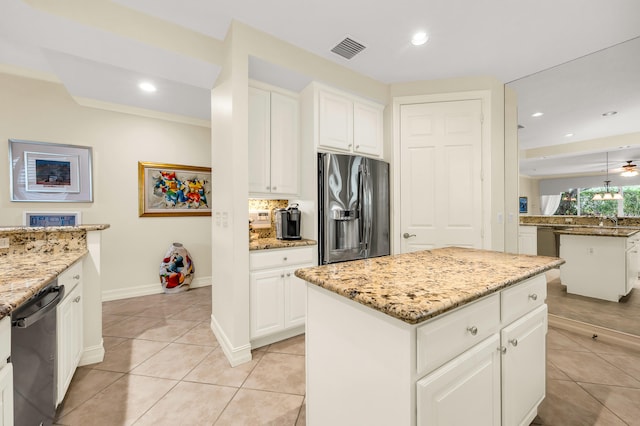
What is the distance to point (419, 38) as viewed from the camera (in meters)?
2.34

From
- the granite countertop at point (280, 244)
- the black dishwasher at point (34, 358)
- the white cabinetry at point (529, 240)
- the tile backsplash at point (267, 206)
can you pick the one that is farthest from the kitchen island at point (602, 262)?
the black dishwasher at point (34, 358)

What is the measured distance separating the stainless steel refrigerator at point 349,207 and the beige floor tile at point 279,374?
89 cm

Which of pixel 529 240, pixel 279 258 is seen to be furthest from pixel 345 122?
pixel 529 240

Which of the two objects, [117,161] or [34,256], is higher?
[117,161]

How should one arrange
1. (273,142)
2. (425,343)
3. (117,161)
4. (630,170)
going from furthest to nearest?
(117,161) < (630,170) < (273,142) < (425,343)

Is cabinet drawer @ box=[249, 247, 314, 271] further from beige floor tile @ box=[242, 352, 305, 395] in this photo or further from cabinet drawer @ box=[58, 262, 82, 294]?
cabinet drawer @ box=[58, 262, 82, 294]

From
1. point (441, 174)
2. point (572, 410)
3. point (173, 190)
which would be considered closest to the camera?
point (572, 410)

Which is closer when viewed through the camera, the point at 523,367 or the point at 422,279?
the point at 422,279

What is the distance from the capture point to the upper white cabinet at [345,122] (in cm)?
267

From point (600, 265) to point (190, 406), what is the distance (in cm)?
441

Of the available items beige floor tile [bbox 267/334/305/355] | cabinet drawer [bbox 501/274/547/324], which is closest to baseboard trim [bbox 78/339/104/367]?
beige floor tile [bbox 267/334/305/355]

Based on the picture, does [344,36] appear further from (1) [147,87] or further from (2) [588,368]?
(2) [588,368]

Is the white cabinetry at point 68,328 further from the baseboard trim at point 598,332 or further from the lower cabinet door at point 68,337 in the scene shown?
the baseboard trim at point 598,332

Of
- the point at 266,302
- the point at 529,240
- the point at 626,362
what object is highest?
the point at 529,240
